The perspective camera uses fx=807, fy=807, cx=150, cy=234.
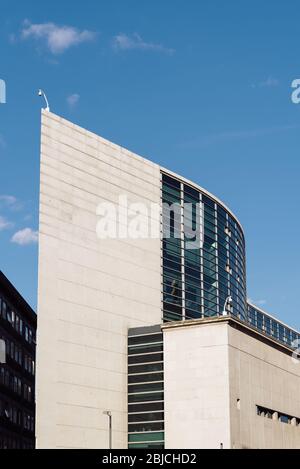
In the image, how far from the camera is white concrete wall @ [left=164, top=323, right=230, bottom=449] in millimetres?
67625

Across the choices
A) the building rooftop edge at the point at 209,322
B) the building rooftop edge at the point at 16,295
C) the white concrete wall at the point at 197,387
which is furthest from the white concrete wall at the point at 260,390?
the building rooftop edge at the point at 16,295

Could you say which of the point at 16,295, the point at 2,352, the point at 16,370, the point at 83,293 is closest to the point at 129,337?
the point at 83,293

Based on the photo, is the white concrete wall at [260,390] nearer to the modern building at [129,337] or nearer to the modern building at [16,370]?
the modern building at [129,337]

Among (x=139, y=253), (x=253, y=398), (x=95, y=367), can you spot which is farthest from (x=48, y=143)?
(x=253, y=398)

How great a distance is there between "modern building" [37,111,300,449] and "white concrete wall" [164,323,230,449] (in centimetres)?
9

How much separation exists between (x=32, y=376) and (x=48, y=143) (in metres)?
49.4

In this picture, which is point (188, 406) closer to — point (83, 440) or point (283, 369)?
point (83, 440)

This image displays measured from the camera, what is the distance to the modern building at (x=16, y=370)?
93.8 meters

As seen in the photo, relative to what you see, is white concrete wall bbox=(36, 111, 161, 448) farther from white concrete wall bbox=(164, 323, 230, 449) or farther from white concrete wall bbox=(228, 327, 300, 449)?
white concrete wall bbox=(228, 327, 300, 449)

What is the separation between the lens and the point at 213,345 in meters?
69.6

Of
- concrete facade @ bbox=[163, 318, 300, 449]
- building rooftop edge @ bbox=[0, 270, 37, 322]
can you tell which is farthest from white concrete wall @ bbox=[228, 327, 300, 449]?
building rooftop edge @ bbox=[0, 270, 37, 322]

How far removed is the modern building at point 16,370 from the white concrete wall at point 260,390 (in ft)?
104

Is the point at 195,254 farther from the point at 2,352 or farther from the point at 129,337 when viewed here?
the point at 2,352

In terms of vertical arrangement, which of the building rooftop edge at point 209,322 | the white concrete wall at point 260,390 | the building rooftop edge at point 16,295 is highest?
the building rooftop edge at point 16,295
